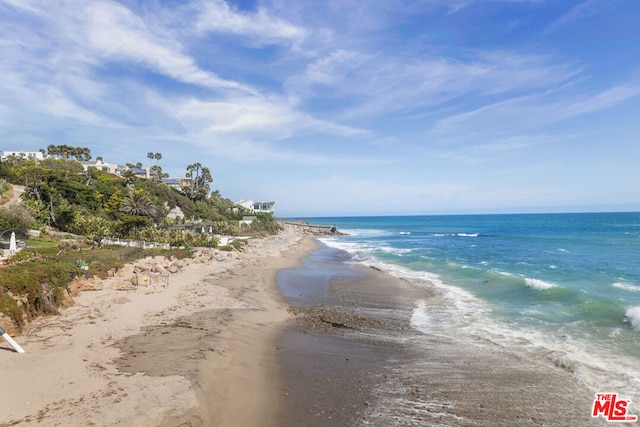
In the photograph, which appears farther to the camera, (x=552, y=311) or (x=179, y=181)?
(x=179, y=181)

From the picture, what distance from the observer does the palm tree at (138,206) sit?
46.6 metres

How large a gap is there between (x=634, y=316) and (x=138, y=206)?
158ft

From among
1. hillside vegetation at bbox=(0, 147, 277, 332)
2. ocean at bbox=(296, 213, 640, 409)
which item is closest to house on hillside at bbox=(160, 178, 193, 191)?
hillside vegetation at bbox=(0, 147, 277, 332)

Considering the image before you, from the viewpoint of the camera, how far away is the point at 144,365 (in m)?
9.33

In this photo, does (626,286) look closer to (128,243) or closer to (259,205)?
(128,243)

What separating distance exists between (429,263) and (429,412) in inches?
1101

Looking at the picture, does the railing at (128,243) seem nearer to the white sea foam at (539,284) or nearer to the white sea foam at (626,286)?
the white sea foam at (539,284)

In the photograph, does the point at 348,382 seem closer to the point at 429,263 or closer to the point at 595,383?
the point at 595,383

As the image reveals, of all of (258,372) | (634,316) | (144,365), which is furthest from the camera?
(634,316)

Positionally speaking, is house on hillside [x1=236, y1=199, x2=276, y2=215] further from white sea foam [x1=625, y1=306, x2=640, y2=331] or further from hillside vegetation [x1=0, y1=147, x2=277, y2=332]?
white sea foam [x1=625, y1=306, x2=640, y2=331]

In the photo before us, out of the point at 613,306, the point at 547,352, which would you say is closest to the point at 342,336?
the point at 547,352

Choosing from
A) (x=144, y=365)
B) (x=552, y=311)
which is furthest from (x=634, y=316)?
(x=144, y=365)

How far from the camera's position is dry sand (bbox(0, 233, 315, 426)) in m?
7.18

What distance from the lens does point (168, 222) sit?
1832 inches
